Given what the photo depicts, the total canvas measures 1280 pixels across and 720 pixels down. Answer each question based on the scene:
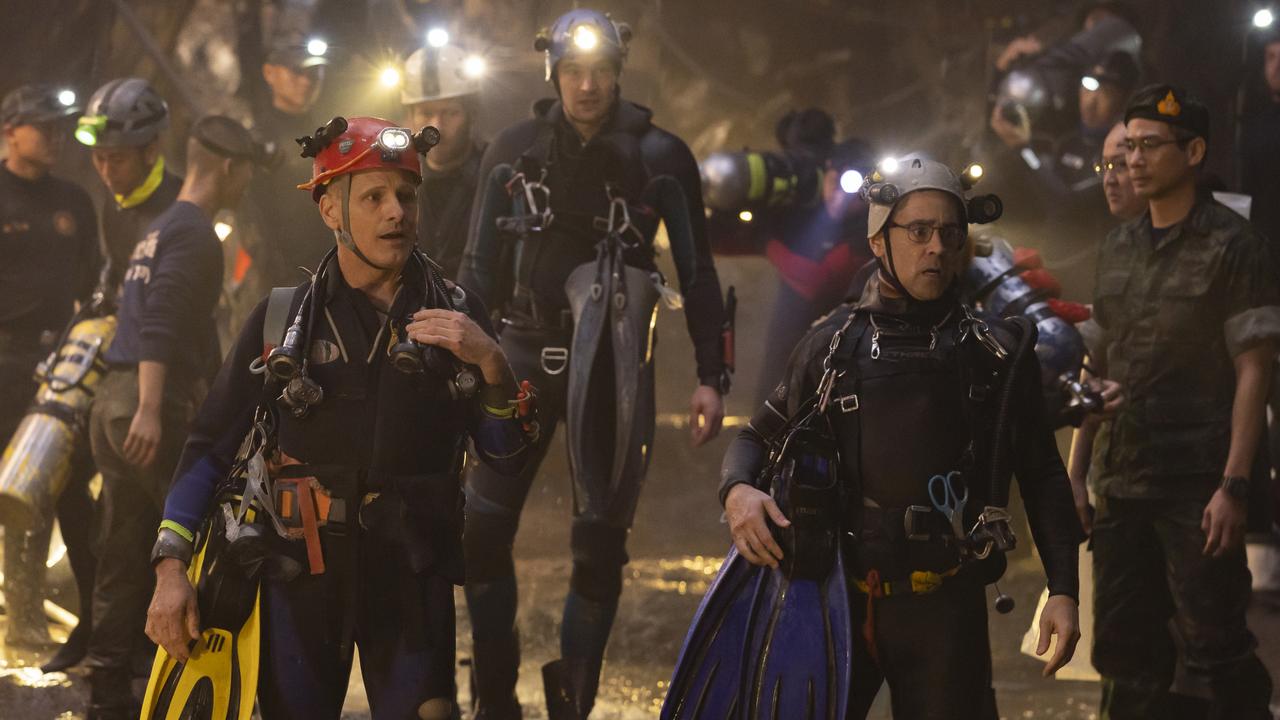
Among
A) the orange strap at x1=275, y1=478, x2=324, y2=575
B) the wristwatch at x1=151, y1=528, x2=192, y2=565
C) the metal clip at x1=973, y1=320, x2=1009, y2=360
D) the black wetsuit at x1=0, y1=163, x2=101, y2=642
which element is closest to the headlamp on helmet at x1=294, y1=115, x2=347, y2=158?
the orange strap at x1=275, y1=478, x2=324, y2=575

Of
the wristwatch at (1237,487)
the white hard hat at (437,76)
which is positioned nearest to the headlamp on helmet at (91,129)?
the white hard hat at (437,76)

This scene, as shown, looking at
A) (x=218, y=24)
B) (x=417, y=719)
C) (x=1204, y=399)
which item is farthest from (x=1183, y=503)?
(x=218, y=24)

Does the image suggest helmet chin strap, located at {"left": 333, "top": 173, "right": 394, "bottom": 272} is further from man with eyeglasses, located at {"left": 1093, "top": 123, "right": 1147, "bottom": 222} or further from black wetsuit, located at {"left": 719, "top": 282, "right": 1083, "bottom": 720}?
man with eyeglasses, located at {"left": 1093, "top": 123, "right": 1147, "bottom": 222}

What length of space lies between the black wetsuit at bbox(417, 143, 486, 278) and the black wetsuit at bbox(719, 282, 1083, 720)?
9.94 feet

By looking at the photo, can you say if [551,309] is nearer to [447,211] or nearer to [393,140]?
[447,211]

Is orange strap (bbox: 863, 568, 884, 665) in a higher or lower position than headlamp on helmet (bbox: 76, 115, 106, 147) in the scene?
lower

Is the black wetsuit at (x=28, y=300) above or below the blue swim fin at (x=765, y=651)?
above

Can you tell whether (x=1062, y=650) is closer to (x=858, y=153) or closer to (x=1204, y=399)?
(x=1204, y=399)

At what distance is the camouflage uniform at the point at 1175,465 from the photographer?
5.50 metres

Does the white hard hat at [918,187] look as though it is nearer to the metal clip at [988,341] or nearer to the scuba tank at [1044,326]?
the metal clip at [988,341]

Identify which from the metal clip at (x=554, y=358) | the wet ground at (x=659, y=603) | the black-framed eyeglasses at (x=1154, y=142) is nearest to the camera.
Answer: the black-framed eyeglasses at (x=1154, y=142)

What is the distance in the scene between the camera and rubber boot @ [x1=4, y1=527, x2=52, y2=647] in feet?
25.3

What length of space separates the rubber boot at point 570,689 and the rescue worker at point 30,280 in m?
3.26

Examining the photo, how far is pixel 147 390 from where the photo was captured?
6207 mm
